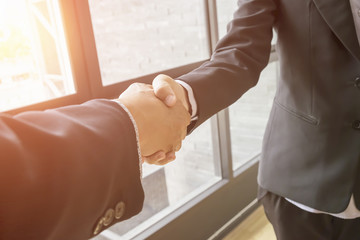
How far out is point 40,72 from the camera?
1.51 meters

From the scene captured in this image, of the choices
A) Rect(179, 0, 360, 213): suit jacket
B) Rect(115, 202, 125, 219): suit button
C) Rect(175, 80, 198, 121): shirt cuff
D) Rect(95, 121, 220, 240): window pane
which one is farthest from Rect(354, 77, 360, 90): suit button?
Rect(95, 121, 220, 240): window pane

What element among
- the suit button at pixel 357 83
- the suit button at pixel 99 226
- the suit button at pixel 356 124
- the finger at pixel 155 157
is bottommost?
the suit button at pixel 356 124

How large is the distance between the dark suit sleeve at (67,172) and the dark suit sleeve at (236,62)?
0.32 m

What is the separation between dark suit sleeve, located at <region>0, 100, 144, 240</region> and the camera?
1.37 feet

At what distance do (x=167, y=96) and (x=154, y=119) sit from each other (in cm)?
9

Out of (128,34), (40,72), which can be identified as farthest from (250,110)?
(40,72)

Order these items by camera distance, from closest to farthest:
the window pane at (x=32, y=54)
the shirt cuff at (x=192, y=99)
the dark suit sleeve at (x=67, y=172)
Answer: the dark suit sleeve at (x=67, y=172)
the shirt cuff at (x=192, y=99)
the window pane at (x=32, y=54)

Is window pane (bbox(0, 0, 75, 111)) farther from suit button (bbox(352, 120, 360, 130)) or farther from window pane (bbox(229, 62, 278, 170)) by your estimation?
window pane (bbox(229, 62, 278, 170))

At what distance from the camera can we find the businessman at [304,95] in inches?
34.0

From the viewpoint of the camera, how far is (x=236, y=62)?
908mm

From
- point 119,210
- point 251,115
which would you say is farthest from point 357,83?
point 251,115

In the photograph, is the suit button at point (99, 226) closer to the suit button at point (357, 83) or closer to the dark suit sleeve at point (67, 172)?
the dark suit sleeve at point (67, 172)

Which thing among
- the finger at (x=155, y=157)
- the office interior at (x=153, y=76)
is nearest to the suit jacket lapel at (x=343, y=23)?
the finger at (x=155, y=157)

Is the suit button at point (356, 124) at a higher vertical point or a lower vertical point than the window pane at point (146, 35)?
lower
